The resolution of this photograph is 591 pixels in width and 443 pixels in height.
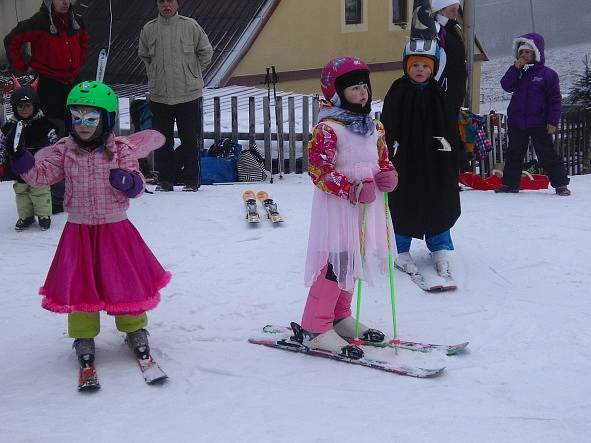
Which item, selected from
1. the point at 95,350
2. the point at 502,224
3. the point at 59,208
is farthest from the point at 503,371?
the point at 59,208

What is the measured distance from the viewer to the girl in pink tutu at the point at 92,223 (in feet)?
12.5

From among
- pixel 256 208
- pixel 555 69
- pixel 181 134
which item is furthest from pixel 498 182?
pixel 555 69

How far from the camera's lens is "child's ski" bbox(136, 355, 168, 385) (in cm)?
376

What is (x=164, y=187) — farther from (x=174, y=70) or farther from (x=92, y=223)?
(x=92, y=223)

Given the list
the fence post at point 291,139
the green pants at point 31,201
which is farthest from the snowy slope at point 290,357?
the fence post at point 291,139

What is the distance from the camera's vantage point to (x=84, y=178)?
12.6 feet

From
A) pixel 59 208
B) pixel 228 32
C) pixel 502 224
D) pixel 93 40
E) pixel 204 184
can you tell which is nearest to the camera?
pixel 502 224

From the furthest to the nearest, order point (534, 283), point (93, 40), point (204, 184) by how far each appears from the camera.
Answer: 1. point (93, 40)
2. point (204, 184)
3. point (534, 283)

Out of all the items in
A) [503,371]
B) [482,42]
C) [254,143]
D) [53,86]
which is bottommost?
[503,371]

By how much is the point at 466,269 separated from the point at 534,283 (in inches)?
20.5

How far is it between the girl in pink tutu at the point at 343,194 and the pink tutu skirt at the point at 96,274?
91cm

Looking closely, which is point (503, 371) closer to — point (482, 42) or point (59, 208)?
point (59, 208)

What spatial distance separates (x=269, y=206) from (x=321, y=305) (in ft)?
11.2

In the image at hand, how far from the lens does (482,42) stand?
1795 cm
